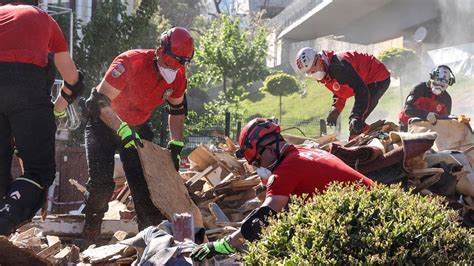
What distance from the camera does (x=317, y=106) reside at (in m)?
32.6

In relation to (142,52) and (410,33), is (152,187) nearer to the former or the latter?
(142,52)

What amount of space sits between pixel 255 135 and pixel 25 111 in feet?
5.54

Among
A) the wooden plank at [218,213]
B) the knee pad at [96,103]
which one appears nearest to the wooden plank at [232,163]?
the wooden plank at [218,213]

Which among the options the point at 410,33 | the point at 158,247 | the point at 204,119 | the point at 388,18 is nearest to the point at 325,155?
the point at 158,247

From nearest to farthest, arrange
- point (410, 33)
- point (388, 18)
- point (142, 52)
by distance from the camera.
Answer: point (142, 52) → point (410, 33) → point (388, 18)

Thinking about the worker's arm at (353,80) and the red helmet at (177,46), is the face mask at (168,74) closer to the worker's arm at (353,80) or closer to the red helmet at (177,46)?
the red helmet at (177,46)

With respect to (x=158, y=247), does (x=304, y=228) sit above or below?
above

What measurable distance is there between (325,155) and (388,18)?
35.5 meters

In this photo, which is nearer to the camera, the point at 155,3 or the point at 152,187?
the point at 152,187

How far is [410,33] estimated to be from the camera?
121ft

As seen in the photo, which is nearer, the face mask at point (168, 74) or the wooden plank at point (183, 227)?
the wooden plank at point (183, 227)

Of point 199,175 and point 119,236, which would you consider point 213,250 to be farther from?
point 199,175

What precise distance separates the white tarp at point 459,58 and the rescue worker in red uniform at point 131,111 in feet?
70.9

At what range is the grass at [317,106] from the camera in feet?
77.7
